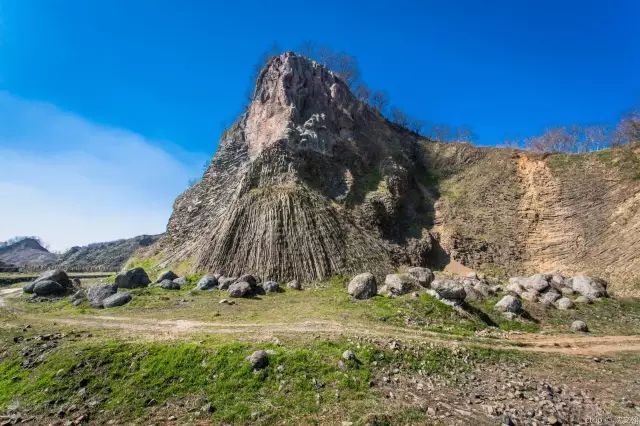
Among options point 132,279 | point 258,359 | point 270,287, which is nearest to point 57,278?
point 132,279

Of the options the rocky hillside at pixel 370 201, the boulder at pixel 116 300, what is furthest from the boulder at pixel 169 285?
the boulder at pixel 116 300

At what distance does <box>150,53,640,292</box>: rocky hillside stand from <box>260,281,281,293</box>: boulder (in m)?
2.43

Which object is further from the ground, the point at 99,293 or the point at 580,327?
the point at 99,293

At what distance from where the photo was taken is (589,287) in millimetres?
25453

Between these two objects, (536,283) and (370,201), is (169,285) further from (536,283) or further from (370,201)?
(536,283)

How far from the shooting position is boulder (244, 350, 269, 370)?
1183cm

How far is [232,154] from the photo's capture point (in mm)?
45250

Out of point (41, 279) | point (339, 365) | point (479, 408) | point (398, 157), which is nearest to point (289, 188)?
point (398, 157)

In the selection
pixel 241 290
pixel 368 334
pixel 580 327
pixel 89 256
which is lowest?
pixel 580 327

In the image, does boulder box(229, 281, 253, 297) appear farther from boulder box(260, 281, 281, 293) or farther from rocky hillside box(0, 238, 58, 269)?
rocky hillside box(0, 238, 58, 269)

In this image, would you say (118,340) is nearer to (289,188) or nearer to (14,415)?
(14,415)

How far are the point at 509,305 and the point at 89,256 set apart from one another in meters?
84.1

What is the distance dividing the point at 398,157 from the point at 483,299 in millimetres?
27546

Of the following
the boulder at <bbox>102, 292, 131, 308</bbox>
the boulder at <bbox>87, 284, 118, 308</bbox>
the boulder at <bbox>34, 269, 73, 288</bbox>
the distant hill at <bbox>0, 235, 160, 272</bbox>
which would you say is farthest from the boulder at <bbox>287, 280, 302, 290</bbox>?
the distant hill at <bbox>0, 235, 160, 272</bbox>
